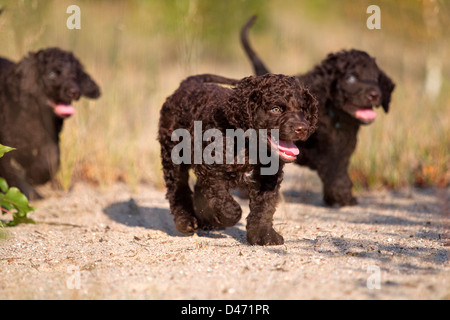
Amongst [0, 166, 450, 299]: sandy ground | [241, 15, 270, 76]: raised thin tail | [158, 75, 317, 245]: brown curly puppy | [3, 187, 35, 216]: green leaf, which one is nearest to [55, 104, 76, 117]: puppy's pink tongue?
[0, 166, 450, 299]: sandy ground

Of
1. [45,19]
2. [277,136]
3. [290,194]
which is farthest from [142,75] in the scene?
[277,136]

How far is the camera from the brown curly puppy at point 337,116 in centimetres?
558

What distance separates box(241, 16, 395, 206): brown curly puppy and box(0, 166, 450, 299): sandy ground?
0.31 meters

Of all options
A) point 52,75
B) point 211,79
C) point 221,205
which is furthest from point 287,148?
point 52,75

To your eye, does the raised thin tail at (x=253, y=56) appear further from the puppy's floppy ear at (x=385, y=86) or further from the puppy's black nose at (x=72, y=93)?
the puppy's black nose at (x=72, y=93)

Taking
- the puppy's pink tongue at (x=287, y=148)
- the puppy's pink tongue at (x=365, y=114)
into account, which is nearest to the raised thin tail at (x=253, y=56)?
the puppy's pink tongue at (x=365, y=114)

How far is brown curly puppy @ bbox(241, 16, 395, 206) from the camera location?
5582 mm

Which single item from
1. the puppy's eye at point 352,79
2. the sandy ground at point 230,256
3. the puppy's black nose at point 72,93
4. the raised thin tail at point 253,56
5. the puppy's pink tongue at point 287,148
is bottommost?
the sandy ground at point 230,256

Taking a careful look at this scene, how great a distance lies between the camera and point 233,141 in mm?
3840

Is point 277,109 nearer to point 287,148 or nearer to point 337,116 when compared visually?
point 287,148

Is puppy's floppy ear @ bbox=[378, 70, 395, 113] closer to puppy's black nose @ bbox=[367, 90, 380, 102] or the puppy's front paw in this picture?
puppy's black nose @ bbox=[367, 90, 380, 102]

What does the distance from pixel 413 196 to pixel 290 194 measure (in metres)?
1.32

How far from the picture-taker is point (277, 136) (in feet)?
12.0

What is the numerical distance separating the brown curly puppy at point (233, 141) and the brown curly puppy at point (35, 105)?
1697 mm
